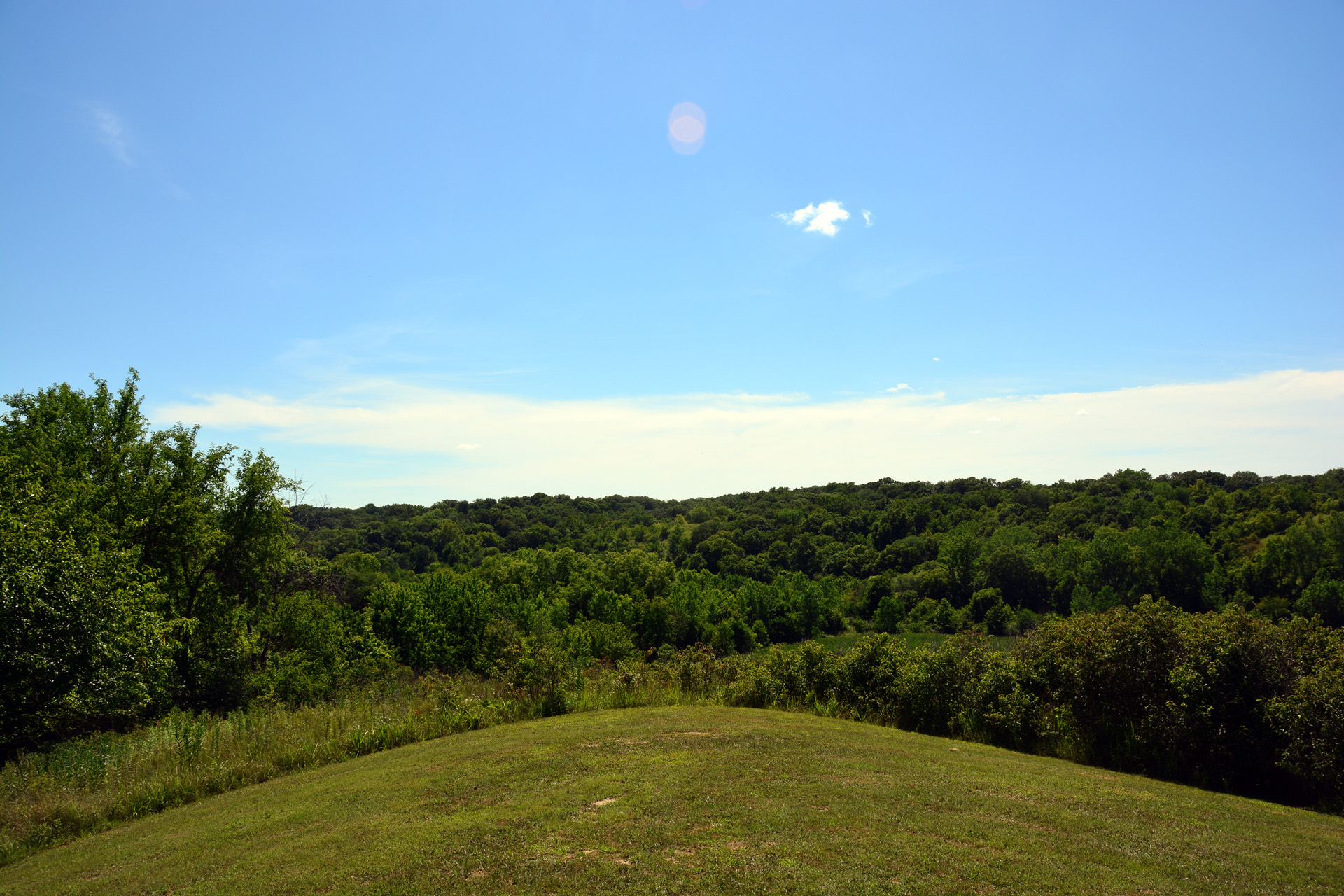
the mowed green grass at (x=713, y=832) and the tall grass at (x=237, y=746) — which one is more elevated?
the mowed green grass at (x=713, y=832)

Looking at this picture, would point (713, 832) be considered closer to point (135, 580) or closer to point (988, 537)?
point (135, 580)

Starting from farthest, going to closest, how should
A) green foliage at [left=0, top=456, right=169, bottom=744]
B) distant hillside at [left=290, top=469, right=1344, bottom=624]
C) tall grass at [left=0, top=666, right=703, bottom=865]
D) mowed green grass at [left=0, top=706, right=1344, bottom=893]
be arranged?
distant hillside at [left=290, top=469, right=1344, bottom=624]
green foliage at [left=0, top=456, right=169, bottom=744]
tall grass at [left=0, top=666, right=703, bottom=865]
mowed green grass at [left=0, top=706, right=1344, bottom=893]

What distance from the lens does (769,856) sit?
261 inches

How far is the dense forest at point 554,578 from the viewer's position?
45.6 feet

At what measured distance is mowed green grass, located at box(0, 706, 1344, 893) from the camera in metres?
6.25

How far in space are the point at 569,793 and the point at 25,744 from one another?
16519mm

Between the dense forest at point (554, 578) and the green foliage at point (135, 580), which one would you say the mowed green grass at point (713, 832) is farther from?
the green foliage at point (135, 580)

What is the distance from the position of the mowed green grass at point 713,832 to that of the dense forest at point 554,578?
147 inches

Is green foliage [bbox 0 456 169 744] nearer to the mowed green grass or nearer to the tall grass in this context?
the tall grass

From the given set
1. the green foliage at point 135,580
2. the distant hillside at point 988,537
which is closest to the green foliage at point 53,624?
the green foliage at point 135,580

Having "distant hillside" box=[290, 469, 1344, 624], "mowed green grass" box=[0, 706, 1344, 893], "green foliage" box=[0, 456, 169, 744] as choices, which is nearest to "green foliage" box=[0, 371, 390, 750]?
"green foliage" box=[0, 456, 169, 744]

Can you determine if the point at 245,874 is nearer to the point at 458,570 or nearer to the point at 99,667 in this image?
the point at 99,667

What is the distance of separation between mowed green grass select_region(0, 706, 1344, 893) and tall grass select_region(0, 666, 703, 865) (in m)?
0.84

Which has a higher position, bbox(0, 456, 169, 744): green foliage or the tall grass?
bbox(0, 456, 169, 744): green foliage
